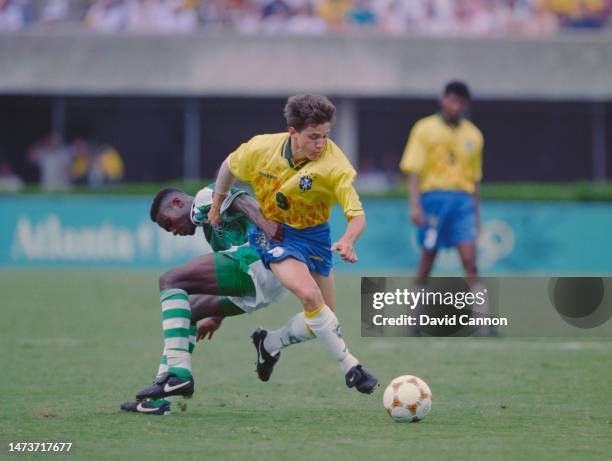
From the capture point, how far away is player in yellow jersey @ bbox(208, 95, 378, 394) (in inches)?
280

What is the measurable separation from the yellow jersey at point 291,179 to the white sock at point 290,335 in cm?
58

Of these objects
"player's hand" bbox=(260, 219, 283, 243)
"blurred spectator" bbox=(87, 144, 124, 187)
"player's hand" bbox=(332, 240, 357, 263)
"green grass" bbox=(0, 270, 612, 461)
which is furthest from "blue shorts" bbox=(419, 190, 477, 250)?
"blurred spectator" bbox=(87, 144, 124, 187)

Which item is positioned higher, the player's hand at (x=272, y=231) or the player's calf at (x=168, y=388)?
the player's hand at (x=272, y=231)

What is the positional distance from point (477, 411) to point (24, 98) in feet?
71.7

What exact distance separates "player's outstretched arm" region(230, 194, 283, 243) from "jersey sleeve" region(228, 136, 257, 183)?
→ 0.47 feet

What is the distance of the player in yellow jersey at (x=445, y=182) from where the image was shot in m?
12.0

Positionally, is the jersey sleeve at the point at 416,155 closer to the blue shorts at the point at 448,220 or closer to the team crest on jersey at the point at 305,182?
the blue shorts at the point at 448,220

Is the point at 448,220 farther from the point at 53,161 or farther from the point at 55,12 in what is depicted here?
the point at 55,12

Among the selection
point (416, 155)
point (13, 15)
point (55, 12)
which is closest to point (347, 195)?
point (416, 155)

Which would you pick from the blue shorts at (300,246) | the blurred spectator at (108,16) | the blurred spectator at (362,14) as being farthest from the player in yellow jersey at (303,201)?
the blurred spectator at (108,16)

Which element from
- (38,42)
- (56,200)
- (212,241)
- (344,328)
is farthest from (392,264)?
(212,241)

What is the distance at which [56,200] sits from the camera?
20922 millimetres

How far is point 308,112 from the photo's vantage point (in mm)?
7055

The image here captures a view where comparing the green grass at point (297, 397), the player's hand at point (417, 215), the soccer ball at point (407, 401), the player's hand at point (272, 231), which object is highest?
the player's hand at point (417, 215)
